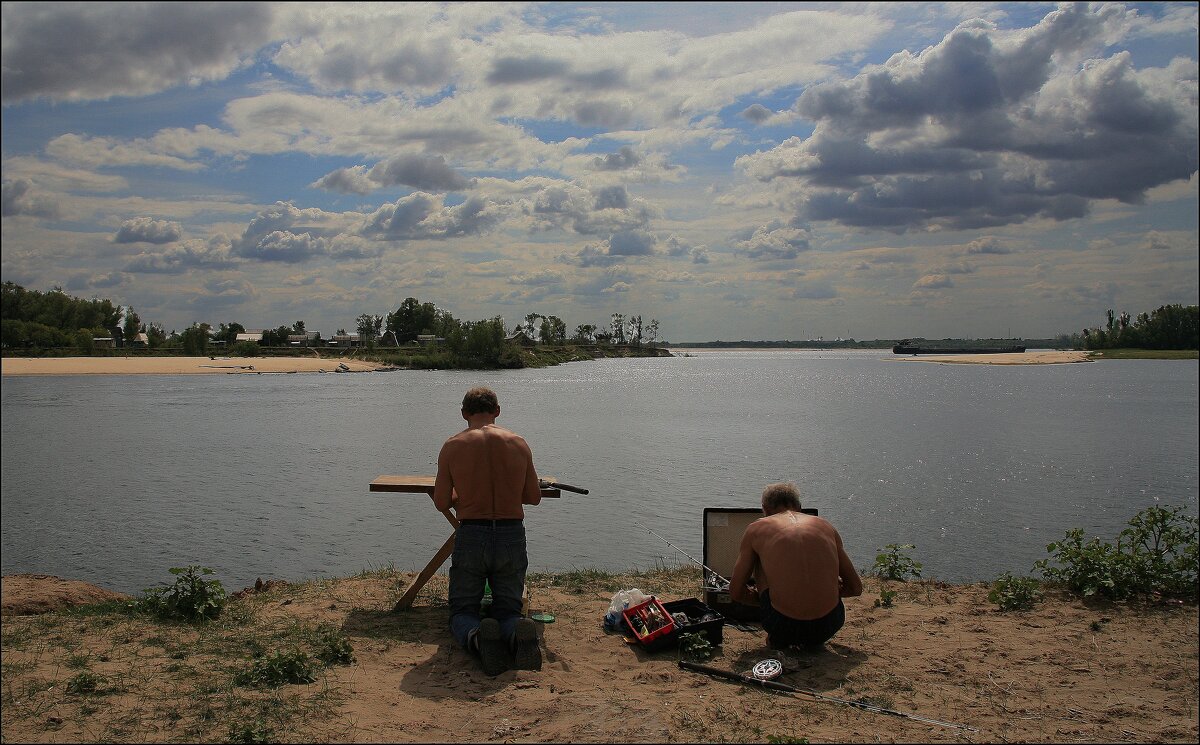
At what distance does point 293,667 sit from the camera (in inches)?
201

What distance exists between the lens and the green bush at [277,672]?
5.00 meters

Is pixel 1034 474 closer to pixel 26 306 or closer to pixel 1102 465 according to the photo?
pixel 1102 465

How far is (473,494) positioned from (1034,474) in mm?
20720

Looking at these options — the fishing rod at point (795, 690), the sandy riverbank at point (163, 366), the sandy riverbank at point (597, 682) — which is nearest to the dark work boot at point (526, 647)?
the sandy riverbank at point (597, 682)

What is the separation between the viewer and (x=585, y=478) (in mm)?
21000

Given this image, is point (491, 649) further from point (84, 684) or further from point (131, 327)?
point (131, 327)

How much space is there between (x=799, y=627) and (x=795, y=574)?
0.44 metres

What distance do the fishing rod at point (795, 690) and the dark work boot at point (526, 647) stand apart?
42.2 inches

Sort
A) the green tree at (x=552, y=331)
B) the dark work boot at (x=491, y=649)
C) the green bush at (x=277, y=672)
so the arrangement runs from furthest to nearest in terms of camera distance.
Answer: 1. the green tree at (x=552, y=331)
2. the dark work boot at (x=491, y=649)
3. the green bush at (x=277, y=672)

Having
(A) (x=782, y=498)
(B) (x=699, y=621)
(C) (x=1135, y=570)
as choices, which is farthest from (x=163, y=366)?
(C) (x=1135, y=570)

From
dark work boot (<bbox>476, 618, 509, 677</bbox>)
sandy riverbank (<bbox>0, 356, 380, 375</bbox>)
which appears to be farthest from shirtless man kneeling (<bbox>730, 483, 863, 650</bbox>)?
sandy riverbank (<bbox>0, 356, 380, 375</bbox>)

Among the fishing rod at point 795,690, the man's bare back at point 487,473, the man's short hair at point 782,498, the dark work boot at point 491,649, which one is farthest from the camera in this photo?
the man's short hair at point 782,498

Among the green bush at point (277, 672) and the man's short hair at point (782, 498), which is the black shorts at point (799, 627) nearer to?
the man's short hair at point (782, 498)

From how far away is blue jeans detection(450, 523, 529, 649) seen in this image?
19.5 ft
